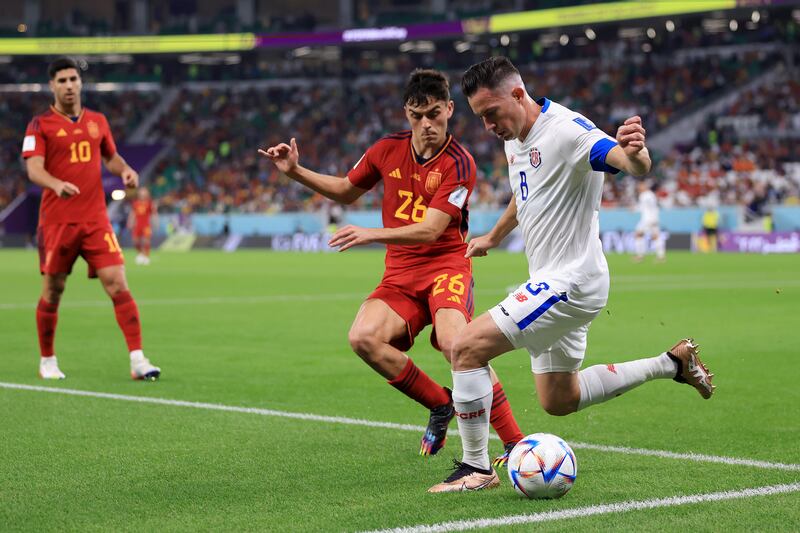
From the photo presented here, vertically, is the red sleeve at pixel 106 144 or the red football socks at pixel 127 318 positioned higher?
the red sleeve at pixel 106 144

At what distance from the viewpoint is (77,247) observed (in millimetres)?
9336

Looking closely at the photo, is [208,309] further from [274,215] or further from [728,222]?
[274,215]

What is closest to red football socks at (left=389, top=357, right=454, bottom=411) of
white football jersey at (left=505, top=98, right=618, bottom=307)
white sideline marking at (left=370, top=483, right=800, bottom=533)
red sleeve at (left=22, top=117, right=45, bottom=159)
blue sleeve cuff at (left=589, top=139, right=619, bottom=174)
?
white football jersey at (left=505, top=98, right=618, bottom=307)

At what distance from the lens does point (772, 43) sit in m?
45.0

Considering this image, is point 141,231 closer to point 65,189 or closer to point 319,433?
point 65,189

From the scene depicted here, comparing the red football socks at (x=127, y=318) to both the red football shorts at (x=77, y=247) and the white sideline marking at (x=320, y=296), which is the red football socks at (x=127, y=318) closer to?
the red football shorts at (x=77, y=247)

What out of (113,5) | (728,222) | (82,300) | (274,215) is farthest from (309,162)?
(82,300)

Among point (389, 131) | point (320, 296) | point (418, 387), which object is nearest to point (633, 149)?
point (418, 387)

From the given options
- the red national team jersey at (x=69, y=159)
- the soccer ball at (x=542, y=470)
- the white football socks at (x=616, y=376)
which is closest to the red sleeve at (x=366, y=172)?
the white football socks at (x=616, y=376)

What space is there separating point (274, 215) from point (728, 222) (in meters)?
A: 18.0

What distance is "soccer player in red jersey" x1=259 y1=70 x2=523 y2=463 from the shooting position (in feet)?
20.1

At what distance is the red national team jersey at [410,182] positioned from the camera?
6.43 m

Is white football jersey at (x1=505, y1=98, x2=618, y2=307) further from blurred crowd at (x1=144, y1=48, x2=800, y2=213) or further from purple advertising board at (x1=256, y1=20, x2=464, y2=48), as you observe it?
purple advertising board at (x1=256, y1=20, x2=464, y2=48)

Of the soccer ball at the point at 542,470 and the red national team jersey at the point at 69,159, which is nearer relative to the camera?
the soccer ball at the point at 542,470
